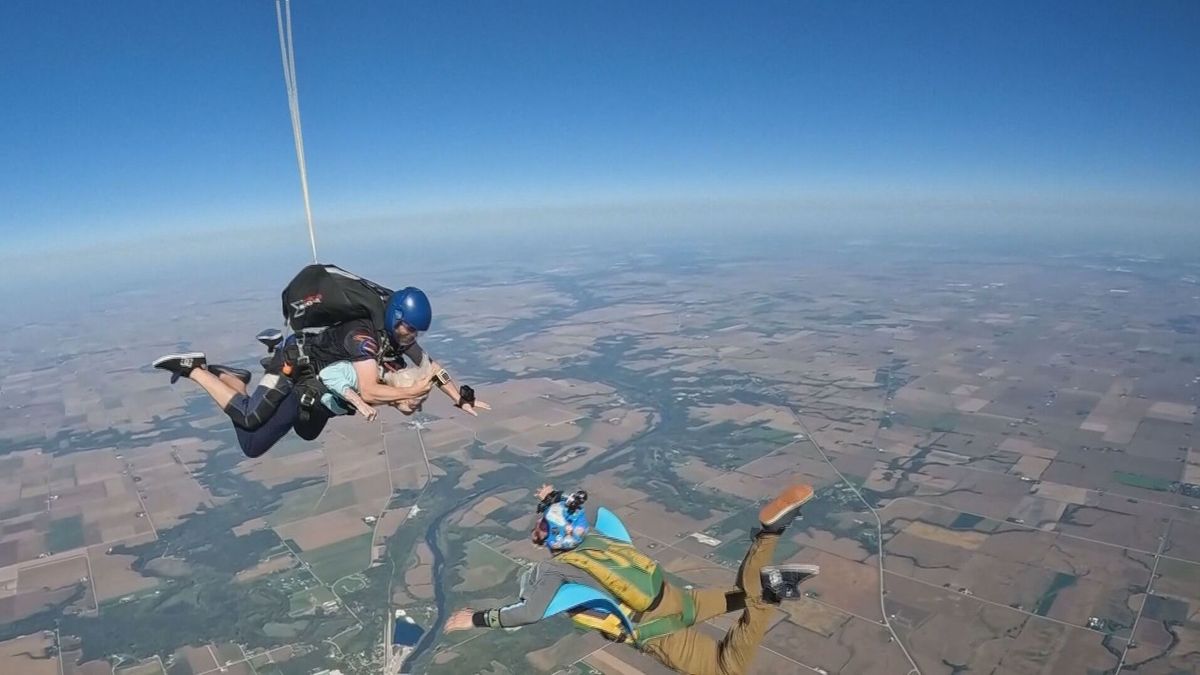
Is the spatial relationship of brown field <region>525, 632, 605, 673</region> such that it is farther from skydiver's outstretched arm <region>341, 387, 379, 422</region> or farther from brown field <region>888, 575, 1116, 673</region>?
skydiver's outstretched arm <region>341, 387, 379, 422</region>

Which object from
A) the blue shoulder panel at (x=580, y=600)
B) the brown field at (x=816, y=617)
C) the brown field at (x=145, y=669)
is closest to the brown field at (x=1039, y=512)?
the brown field at (x=816, y=617)

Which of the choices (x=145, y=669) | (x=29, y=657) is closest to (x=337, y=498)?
(x=145, y=669)

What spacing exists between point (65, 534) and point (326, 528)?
11.2 metres

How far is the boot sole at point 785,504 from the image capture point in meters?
3.93

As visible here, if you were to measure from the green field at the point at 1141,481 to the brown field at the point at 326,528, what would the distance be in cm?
3128

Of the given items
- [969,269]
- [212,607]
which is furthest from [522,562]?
[969,269]

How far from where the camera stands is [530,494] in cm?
2675

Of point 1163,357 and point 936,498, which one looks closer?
point 936,498

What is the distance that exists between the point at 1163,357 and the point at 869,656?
49.7m

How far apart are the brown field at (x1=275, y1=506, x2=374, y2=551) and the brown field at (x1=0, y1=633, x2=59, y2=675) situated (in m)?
7.15

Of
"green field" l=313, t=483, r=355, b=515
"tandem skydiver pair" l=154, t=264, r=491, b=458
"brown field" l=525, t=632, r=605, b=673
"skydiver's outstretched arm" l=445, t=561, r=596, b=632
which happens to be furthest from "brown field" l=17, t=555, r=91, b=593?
"skydiver's outstretched arm" l=445, t=561, r=596, b=632

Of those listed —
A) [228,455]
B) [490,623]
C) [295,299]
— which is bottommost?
[228,455]

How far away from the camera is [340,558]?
22.0m

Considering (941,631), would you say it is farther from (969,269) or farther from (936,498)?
(969,269)
